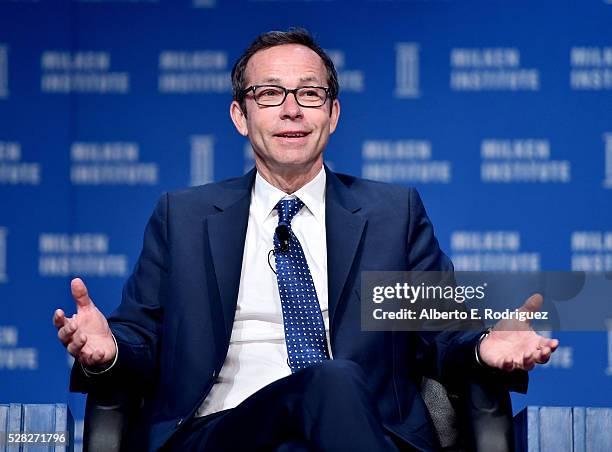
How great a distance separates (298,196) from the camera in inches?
116

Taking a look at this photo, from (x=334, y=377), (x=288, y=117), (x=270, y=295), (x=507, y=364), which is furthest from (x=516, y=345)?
(x=288, y=117)

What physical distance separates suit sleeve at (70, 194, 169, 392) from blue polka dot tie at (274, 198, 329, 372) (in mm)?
268

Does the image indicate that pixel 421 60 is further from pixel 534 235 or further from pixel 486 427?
pixel 486 427

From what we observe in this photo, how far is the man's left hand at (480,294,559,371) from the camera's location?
8.06ft

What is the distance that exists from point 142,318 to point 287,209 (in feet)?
1.34

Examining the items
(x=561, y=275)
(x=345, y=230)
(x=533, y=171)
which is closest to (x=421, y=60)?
(x=533, y=171)

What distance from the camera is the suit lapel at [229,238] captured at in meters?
2.75

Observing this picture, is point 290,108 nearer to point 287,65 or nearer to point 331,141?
point 287,65

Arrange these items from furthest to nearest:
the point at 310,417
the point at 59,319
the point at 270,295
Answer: the point at 270,295 < the point at 59,319 < the point at 310,417

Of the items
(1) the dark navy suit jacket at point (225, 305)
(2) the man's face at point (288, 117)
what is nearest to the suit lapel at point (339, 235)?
(1) the dark navy suit jacket at point (225, 305)

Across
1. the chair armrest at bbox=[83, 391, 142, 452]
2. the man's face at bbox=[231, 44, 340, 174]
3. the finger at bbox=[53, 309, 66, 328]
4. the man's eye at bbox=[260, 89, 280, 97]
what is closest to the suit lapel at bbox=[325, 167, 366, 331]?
the man's face at bbox=[231, 44, 340, 174]

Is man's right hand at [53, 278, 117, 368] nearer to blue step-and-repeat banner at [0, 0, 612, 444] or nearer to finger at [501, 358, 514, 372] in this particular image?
finger at [501, 358, 514, 372]

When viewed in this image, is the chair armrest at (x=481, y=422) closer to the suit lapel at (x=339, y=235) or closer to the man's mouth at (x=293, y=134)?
the suit lapel at (x=339, y=235)

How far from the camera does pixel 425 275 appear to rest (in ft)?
9.32
